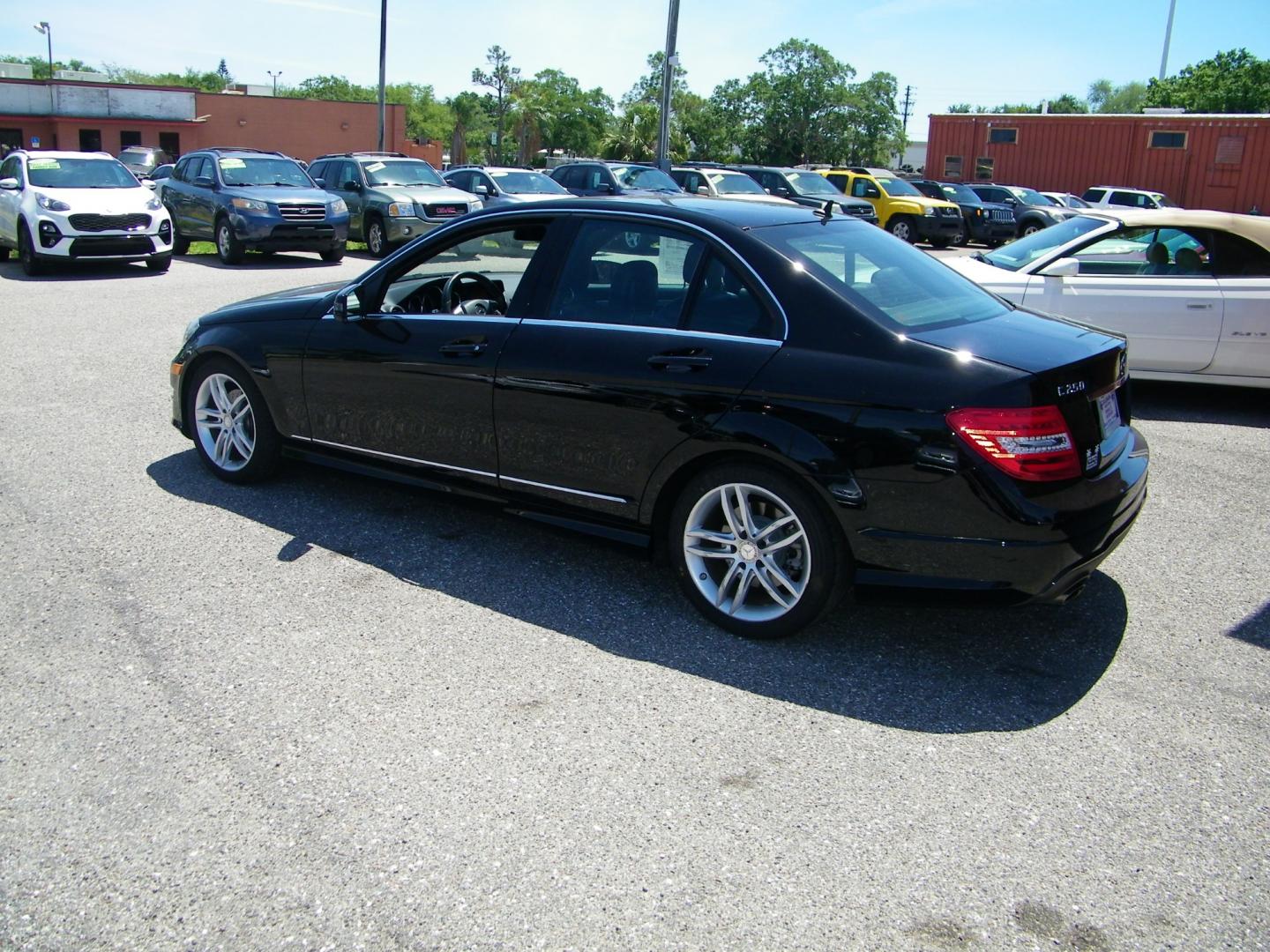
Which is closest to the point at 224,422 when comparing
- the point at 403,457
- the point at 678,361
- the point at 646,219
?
the point at 403,457

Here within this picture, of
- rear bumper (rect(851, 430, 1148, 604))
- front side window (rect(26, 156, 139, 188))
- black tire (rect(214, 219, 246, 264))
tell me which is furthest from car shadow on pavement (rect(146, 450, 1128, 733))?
black tire (rect(214, 219, 246, 264))

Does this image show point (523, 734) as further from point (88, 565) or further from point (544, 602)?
point (88, 565)

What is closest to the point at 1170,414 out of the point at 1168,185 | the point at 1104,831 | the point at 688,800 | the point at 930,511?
the point at 930,511

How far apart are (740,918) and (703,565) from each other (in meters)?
1.80

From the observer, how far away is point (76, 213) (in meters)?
15.4

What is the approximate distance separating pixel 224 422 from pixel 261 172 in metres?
14.3

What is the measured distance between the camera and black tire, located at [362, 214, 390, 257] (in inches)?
755

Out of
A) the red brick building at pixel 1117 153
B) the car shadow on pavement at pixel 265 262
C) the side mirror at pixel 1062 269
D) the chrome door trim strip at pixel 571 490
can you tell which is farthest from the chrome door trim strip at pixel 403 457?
the red brick building at pixel 1117 153

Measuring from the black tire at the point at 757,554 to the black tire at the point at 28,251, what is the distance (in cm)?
1447

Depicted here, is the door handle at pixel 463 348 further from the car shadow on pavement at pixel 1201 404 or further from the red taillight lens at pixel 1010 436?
the car shadow on pavement at pixel 1201 404

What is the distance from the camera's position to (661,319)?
4.44 metres

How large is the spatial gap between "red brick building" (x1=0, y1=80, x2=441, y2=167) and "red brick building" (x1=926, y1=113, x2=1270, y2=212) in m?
30.3

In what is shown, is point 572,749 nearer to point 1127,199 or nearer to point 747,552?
point 747,552

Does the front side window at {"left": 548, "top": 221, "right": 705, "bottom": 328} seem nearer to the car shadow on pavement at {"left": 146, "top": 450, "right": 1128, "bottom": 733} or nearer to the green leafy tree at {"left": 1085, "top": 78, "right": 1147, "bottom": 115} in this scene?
the car shadow on pavement at {"left": 146, "top": 450, "right": 1128, "bottom": 733}
